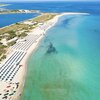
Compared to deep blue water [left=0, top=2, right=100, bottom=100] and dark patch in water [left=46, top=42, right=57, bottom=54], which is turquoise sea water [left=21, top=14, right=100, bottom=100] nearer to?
deep blue water [left=0, top=2, right=100, bottom=100]

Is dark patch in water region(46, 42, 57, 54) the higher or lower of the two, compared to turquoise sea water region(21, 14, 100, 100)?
lower

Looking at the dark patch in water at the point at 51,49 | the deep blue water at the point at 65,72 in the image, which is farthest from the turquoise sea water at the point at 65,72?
the dark patch in water at the point at 51,49

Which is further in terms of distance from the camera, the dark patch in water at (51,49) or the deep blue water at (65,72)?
the dark patch in water at (51,49)

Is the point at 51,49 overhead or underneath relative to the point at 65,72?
underneath

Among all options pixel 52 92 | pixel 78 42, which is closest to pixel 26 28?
pixel 78 42

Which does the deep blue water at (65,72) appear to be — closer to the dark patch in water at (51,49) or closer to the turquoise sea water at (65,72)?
the turquoise sea water at (65,72)

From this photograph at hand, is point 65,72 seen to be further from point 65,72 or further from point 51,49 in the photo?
point 51,49

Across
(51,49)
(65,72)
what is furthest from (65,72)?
(51,49)

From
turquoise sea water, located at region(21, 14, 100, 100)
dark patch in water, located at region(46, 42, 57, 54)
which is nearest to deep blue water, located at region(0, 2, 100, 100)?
turquoise sea water, located at region(21, 14, 100, 100)

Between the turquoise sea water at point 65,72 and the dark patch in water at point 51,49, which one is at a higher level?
the turquoise sea water at point 65,72
